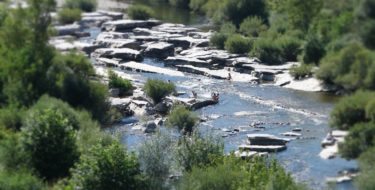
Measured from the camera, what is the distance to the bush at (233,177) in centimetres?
2736

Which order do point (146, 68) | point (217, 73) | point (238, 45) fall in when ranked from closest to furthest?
1. point (217, 73)
2. point (146, 68)
3. point (238, 45)

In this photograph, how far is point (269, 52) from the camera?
61.6 meters

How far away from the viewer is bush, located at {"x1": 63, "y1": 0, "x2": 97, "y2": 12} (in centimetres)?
8595

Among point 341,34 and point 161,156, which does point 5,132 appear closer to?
point 161,156

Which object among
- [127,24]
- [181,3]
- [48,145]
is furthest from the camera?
[181,3]

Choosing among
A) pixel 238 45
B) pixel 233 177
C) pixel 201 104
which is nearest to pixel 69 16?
pixel 238 45

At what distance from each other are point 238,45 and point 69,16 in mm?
22260

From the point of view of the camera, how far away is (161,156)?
102 feet

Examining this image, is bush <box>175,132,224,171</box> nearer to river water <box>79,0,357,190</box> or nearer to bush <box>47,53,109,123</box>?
river water <box>79,0,357,190</box>

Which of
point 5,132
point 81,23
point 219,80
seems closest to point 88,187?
point 5,132

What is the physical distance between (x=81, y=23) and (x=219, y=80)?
84.8 ft

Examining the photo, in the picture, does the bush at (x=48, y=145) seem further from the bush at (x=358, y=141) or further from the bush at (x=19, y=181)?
the bush at (x=358, y=141)

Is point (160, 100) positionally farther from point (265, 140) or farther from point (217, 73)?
point (265, 140)

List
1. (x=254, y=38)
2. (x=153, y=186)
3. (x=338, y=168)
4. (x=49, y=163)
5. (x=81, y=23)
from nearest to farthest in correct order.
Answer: (x=153, y=186)
(x=49, y=163)
(x=338, y=168)
(x=254, y=38)
(x=81, y=23)
